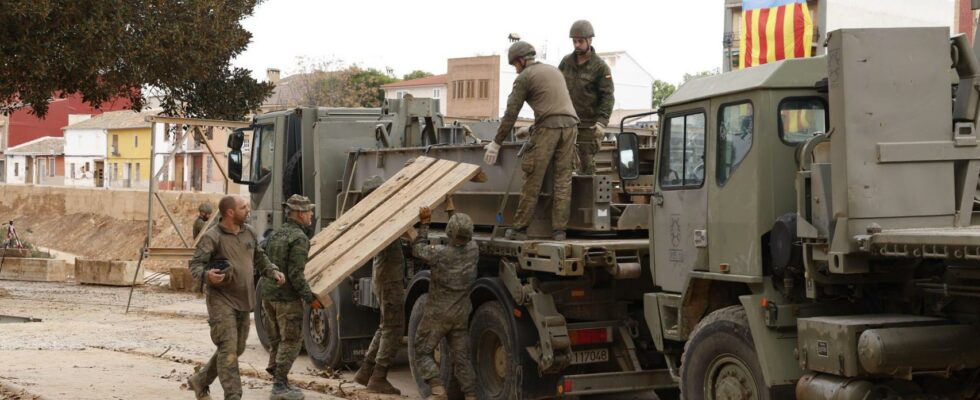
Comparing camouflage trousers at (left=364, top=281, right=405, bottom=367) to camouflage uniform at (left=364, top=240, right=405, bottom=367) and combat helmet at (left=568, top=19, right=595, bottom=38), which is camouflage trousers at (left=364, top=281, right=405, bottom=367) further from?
combat helmet at (left=568, top=19, right=595, bottom=38)

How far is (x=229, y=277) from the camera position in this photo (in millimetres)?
8984

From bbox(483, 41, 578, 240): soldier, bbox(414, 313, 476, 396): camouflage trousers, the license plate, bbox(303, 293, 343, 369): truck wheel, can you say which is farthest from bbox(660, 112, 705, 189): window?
bbox(303, 293, 343, 369): truck wheel

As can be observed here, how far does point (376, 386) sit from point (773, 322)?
16.1 feet

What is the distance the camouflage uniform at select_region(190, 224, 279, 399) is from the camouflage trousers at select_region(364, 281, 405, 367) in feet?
→ 7.01

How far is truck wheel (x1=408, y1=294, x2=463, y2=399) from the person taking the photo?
1065 cm

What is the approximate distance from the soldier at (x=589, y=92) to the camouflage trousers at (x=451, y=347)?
1969 millimetres

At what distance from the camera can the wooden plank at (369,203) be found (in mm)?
11234

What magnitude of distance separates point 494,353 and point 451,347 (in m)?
0.40

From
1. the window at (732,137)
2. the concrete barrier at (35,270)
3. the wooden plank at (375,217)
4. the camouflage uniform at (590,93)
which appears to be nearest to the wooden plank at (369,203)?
the wooden plank at (375,217)

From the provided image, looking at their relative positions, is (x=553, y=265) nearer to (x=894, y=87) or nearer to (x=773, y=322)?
(x=773, y=322)

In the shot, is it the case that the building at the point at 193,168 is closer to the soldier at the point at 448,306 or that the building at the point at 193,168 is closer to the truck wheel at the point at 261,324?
the truck wheel at the point at 261,324

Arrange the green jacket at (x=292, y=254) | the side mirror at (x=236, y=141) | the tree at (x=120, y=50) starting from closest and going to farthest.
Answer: the tree at (x=120, y=50), the green jacket at (x=292, y=254), the side mirror at (x=236, y=141)

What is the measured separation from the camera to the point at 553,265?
9172 millimetres

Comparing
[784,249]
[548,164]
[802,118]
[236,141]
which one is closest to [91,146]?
[236,141]
